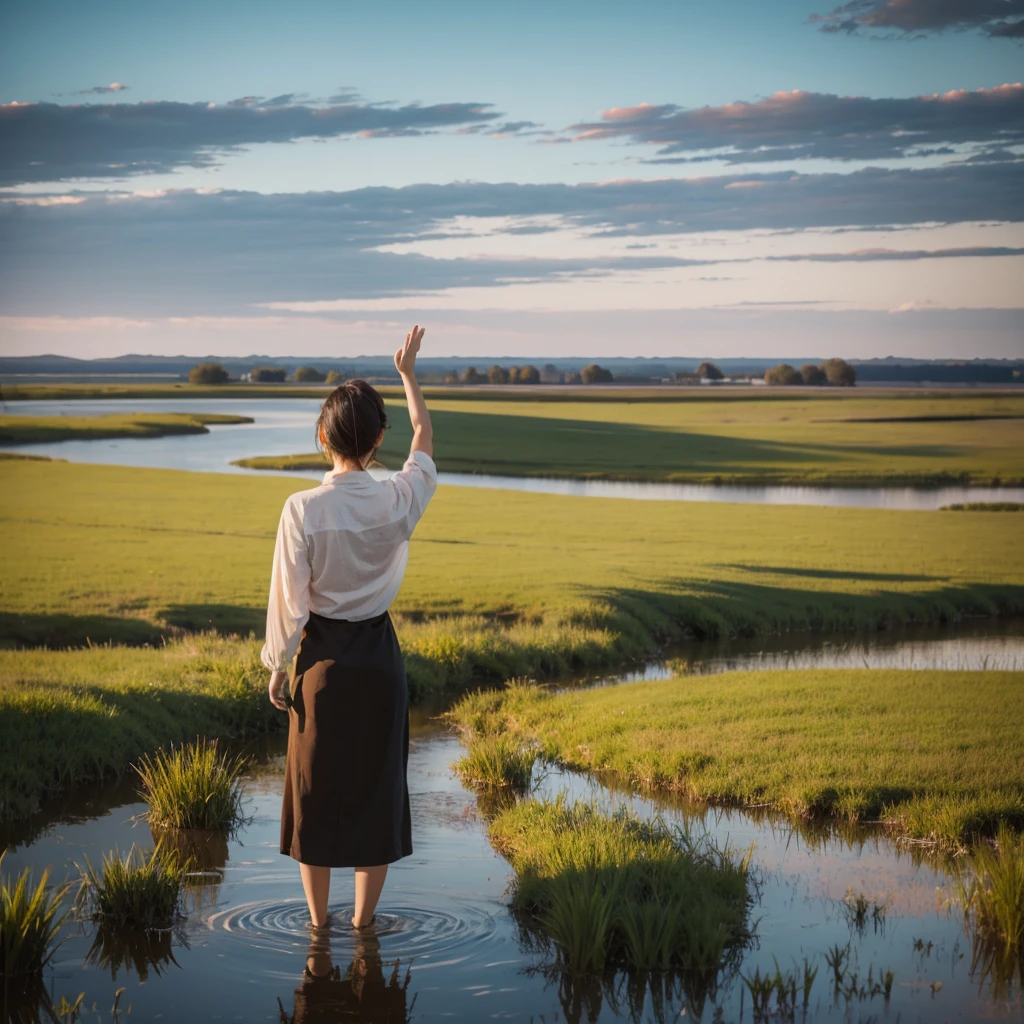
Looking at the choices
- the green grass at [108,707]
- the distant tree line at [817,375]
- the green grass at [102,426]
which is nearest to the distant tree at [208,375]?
the green grass at [102,426]

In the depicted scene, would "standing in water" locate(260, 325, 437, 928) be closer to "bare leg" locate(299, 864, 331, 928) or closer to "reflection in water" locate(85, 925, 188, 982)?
"bare leg" locate(299, 864, 331, 928)

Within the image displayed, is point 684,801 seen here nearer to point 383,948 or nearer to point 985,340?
point 383,948

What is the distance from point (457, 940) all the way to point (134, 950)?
6.86 ft

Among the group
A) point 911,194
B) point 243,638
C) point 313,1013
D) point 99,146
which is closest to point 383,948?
point 313,1013

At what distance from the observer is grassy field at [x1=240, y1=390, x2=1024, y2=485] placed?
4975 centimetres

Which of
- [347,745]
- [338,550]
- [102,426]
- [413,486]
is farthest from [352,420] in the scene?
[102,426]

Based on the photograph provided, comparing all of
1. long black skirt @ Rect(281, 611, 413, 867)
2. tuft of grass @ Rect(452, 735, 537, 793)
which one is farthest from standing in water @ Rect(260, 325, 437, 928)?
tuft of grass @ Rect(452, 735, 537, 793)

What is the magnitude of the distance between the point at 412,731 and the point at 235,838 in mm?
5057

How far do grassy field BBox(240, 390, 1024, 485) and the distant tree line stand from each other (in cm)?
119

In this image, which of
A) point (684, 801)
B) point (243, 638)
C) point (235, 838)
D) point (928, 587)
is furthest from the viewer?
point (928, 587)

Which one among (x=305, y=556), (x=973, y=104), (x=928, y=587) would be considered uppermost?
(x=973, y=104)

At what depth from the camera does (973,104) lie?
3216cm

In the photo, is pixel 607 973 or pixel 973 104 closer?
pixel 607 973

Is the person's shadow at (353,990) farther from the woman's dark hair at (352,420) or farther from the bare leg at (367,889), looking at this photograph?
the woman's dark hair at (352,420)
